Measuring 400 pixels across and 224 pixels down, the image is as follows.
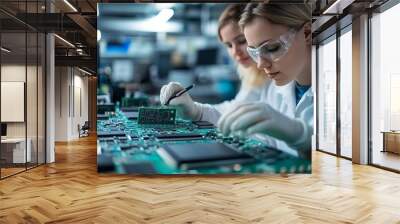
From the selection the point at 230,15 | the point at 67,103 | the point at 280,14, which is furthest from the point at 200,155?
the point at 67,103

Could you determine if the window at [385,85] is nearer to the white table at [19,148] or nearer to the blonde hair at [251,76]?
the blonde hair at [251,76]

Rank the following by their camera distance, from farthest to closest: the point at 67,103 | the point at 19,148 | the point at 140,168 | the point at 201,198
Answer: the point at 67,103 → the point at 19,148 → the point at 140,168 → the point at 201,198

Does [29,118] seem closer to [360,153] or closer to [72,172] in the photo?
[72,172]

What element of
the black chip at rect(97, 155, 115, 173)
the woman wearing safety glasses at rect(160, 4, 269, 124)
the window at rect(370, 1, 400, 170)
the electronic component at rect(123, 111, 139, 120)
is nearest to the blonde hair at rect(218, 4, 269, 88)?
the woman wearing safety glasses at rect(160, 4, 269, 124)

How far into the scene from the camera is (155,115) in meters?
6.13

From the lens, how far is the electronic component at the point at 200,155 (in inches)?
240

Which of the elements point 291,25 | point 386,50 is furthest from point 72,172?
point 386,50

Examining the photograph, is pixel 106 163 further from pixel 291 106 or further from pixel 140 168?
pixel 291 106

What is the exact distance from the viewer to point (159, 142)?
6.06m

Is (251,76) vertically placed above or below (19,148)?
above

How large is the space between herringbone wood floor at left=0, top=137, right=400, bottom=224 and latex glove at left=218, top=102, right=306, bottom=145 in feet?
2.39

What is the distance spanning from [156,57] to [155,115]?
919mm

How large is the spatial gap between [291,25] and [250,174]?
2.54m

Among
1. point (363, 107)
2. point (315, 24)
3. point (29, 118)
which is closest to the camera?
point (29, 118)
